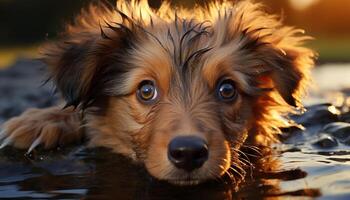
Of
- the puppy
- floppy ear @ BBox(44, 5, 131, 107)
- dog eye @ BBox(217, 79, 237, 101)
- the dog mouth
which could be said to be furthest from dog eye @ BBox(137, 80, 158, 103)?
the dog mouth

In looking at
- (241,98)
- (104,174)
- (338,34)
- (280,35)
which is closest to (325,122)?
(280,35)

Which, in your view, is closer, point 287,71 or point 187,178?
point 187,178

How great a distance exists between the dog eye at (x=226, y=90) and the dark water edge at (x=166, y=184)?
0.66m

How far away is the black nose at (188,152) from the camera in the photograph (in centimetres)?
496

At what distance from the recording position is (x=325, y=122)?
7777 millimetres

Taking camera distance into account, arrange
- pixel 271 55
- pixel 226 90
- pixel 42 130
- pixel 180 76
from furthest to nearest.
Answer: pixel 42 130 → pixel 271 55 → pixel 226 90 → pixel 180 76

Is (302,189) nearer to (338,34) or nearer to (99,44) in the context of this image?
(99,44)

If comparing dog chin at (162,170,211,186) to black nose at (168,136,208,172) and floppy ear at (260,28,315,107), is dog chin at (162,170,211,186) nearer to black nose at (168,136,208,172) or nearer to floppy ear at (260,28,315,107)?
black nose at (168,136,208,172)

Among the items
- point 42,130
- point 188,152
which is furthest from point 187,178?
point 42,130

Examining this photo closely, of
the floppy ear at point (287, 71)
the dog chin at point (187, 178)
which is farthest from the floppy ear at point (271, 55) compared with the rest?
the dog chin at point (187, 178)

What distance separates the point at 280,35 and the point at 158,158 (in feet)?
8.04

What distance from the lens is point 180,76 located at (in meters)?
6.07

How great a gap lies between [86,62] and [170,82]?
83cm

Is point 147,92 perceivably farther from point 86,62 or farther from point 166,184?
point 166,184
